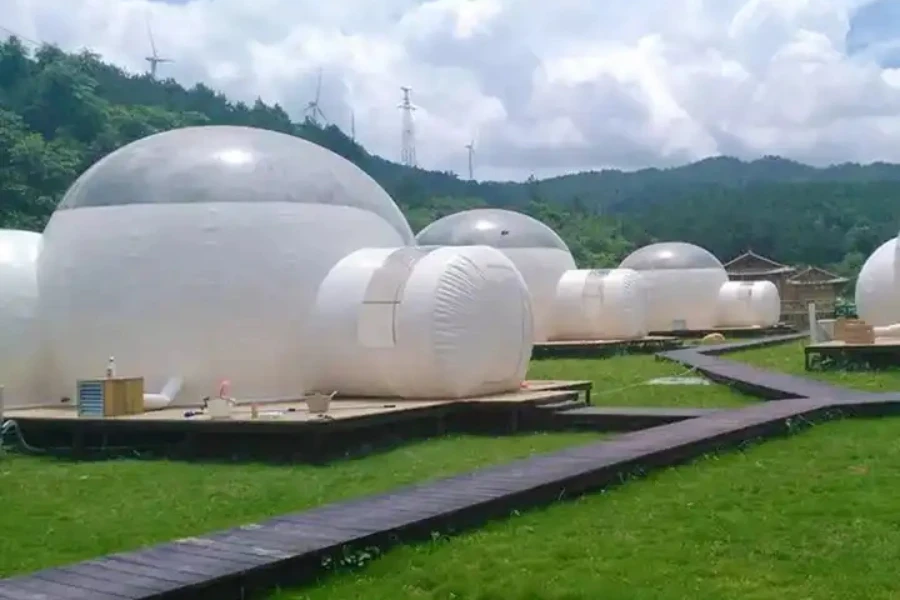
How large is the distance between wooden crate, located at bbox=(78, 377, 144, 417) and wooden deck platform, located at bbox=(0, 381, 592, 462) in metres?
0.16

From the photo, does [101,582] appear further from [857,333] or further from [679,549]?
[857,333]

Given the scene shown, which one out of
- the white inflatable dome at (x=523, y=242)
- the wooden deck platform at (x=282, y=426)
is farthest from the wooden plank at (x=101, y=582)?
the white inflatable dome at (x=523, y=242)

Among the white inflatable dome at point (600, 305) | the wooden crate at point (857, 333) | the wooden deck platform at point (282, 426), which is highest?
the white inflatable dome at point (600, 305)

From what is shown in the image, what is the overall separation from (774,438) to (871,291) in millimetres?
14081

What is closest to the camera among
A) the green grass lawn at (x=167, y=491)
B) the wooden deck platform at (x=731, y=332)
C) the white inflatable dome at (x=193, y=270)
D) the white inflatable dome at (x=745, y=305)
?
the green grass lawn at (x=167, y=491)

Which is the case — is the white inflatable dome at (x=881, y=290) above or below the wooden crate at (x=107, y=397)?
above

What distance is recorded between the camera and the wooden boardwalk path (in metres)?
5.89

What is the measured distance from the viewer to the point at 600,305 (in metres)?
27.6

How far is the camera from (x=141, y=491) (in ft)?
34.9

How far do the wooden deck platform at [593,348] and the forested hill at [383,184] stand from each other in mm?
24372

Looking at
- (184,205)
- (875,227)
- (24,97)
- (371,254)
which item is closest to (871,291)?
(371,254)

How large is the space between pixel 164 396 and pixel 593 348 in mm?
14331

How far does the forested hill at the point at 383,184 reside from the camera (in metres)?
47.6

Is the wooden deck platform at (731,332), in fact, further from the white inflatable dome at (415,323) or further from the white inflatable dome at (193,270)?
the white inflatable dome at (193,270)
